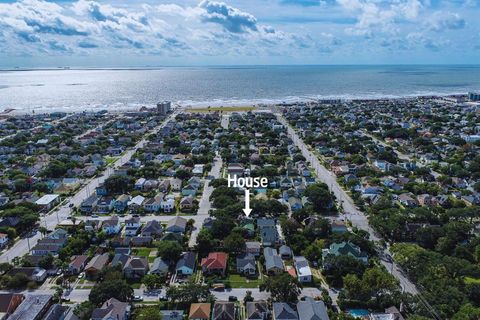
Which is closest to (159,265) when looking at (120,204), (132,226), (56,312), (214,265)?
(214,265)

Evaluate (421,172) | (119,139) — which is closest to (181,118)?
(119,139)

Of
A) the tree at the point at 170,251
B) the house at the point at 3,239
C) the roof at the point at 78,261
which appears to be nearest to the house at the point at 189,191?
the tree at the point at 170,251

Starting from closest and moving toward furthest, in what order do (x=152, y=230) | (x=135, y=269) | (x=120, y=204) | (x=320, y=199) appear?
1. (x=135, y=269)
2. (x=152, y=230)
3. (x=320, y=199)
4. (x=120, y=204)

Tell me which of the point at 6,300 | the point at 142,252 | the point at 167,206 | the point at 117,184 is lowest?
the point at 142,252

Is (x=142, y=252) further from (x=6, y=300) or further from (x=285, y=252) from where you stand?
(x=285, y=252)

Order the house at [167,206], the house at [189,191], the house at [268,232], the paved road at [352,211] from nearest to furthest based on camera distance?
the paved road at [352,211] < the house at [268,232] < the house at [167,206] < the house at [189,191]

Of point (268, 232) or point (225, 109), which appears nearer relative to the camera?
point (268, 232)

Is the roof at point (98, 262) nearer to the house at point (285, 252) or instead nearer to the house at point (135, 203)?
the house at point (135, 203)

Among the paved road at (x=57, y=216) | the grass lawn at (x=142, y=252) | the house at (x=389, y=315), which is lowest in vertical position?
the paved road at (x=57, y=216)
